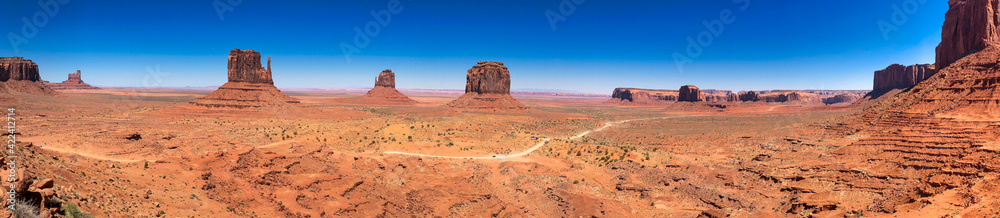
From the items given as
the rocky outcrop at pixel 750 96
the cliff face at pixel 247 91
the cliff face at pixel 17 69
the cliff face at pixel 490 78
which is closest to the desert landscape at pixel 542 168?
the cliff face at pixel 247 91

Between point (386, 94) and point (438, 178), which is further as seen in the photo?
point (386, 94)

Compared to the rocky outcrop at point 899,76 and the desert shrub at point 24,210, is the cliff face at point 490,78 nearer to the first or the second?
the desert shrub at point 24,210

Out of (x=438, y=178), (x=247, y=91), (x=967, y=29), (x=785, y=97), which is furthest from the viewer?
(x=785, y=97)

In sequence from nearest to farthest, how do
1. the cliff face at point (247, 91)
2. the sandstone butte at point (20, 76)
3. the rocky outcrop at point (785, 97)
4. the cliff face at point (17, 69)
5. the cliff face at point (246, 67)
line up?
1. the cliff face at point (247, 91)
2. the cliff face at point (246, 67)
3. the sandstone butte at point (20, 76)
4. the cliff face at point (17, 69)
5. the rocky outcrop at point (785, 97)

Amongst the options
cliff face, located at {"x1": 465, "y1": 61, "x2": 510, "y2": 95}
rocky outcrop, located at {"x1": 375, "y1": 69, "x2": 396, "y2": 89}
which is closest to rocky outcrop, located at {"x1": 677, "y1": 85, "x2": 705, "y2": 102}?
cliff face, located at {"x1": 465, "y1": 61, "x2": 510, "y2": 95}

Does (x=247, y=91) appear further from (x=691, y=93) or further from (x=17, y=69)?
(x=691, y=93)

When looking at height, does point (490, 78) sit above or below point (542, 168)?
above

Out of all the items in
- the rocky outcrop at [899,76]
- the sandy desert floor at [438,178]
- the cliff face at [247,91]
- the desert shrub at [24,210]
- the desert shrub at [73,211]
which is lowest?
the sandy desert floor at [438,178]

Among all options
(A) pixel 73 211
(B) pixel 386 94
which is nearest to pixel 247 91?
(A) pixel 73 211
